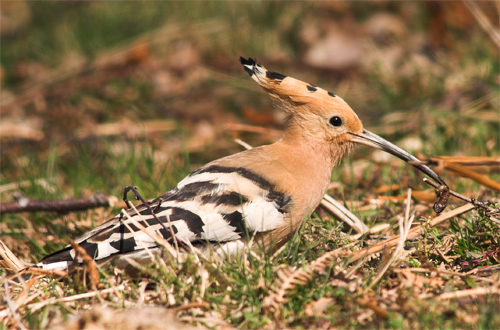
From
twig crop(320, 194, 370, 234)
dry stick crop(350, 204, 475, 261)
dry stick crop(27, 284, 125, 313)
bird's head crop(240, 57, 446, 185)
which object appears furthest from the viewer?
bird's head crop(240, 57, 446, 185)

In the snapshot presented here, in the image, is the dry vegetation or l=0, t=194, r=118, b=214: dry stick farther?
l=0, t=194, r=118, b=214: dry stick

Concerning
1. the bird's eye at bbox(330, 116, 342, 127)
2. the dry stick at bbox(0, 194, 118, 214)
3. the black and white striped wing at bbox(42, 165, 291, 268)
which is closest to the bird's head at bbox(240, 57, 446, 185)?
the bird's eye at bbox(330, 116, 342, 127)

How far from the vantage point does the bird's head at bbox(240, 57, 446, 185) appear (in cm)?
281

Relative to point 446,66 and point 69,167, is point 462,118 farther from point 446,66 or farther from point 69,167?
point 69,167

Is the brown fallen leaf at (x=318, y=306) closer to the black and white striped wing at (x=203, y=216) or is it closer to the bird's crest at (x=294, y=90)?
the black and white striped wing at (x=203, y=216)

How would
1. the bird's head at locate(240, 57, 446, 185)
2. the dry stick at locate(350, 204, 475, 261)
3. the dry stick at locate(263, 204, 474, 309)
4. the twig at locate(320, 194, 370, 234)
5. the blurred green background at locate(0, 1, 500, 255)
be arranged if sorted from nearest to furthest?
the dry stick at locate(263, 204, 474, 309) < the dry stick at locate(350, 204, 475, 261) < the twig at locate(320, 194, 370, 234) < the bird's head at locate(240, 57, 446, 185) < the blurred green background at locate(0, 1, 500, 255)

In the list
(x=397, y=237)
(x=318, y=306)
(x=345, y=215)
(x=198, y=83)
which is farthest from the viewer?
(x=198, y=83)

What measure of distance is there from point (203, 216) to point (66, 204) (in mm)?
895

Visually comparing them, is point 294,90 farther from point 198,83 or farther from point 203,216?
point 198,83

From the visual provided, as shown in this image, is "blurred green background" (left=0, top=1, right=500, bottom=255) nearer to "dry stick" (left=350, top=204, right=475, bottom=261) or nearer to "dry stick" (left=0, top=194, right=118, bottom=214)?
"dry stick" (left=0, top=194, right=118, bottom=214)

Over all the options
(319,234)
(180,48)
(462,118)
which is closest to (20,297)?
(319,234)

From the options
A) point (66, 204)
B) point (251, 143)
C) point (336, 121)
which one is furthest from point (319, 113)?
point (251, 143)

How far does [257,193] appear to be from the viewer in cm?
250

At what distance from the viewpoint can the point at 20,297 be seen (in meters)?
2.12
